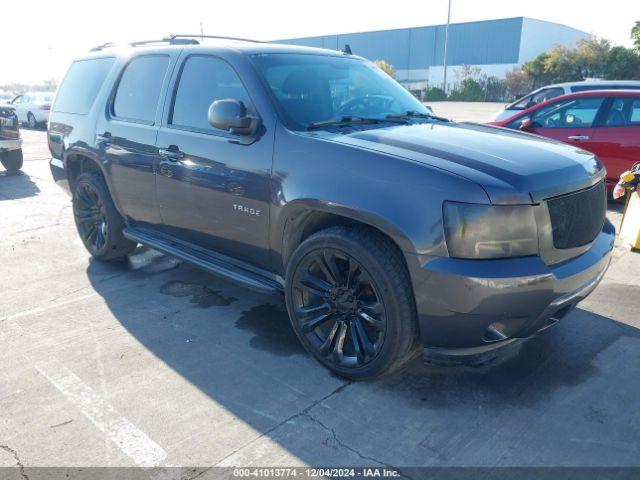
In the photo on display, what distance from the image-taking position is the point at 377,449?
8.25 feet

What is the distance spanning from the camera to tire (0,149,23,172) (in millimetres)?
10290

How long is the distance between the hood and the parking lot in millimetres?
1160

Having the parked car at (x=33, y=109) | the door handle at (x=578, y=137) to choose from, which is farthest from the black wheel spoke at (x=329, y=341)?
the parked car at (x=33, y=109)

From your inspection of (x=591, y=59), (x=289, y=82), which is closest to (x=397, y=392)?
(x=289, y=82)

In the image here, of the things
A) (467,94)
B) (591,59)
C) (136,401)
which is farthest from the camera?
(467,94)

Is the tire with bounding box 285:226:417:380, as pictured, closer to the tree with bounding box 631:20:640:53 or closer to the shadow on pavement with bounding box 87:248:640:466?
the shadow on pavement with bounding box 87:248:640:466

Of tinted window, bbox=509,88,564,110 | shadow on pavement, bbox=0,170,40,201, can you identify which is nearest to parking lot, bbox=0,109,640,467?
shadow on pavement, bbox=0,170,40,201

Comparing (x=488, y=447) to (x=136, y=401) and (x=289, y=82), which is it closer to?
(x=136, y=401)

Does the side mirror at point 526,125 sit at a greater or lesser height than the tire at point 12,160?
greater

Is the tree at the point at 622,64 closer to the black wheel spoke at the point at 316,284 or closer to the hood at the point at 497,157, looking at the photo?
the hood at the point at 497,157

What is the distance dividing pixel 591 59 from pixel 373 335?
1810 inches

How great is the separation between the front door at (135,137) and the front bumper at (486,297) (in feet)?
8.17

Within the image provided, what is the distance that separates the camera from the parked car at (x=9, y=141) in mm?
10211

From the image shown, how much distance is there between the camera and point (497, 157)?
2771mm
